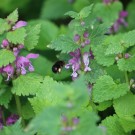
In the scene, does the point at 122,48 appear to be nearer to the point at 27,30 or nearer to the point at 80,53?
the point at 80,53

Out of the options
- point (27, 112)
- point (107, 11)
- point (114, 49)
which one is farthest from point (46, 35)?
point (114, 49)

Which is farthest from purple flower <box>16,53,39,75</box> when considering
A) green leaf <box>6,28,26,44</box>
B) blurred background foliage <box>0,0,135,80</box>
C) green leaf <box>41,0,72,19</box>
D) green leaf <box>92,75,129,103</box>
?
green leaf <box>41,0,72,19</box>

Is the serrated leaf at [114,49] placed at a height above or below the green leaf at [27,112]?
above

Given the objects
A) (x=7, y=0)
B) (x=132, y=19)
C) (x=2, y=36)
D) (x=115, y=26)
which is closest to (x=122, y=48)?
(x=2, y=36)

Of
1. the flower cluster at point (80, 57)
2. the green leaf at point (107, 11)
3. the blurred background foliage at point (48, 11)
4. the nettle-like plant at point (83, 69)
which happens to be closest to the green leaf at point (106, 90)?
the nettle-like plant at point (83, 69)

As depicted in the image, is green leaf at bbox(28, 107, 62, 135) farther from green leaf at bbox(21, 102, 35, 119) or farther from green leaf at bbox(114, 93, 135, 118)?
green leaf at bbox(21, 102, 35, 119)

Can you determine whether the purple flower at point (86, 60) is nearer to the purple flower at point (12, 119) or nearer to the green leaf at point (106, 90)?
the green leaf at point (106, 90)
